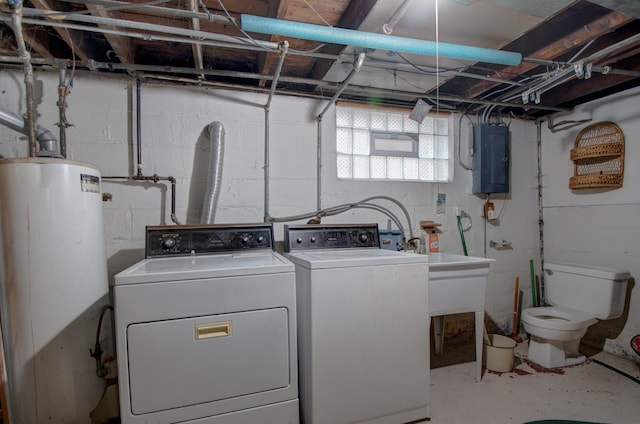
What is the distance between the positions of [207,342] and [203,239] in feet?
2.29

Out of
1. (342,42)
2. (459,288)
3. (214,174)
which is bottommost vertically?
(459,288)

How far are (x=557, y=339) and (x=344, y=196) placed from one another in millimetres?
1915

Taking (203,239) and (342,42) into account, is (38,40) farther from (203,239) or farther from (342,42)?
(342,42)

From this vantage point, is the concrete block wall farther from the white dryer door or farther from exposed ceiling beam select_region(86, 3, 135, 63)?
the white dryer door

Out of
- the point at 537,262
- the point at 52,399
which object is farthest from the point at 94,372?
the point at 537,262

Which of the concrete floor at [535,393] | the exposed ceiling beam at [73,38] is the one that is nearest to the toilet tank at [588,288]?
the concrete floor at [535,393]

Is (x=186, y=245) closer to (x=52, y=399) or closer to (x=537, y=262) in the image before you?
(x=52, y=399)

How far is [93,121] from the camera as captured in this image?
1.99 m

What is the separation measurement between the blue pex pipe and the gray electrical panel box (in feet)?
3.87

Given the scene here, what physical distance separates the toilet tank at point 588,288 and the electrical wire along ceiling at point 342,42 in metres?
1.43

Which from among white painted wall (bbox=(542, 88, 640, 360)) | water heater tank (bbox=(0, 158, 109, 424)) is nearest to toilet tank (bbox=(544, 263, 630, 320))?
white painted wall (bbox=(542, 88, 640, 360))

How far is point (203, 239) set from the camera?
5.93 feet

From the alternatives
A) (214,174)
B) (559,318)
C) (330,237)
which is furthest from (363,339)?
(559,318)

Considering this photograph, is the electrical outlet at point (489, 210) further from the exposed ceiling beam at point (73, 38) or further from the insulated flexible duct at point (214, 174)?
the exposed ceiling beam at point (73, 38)
